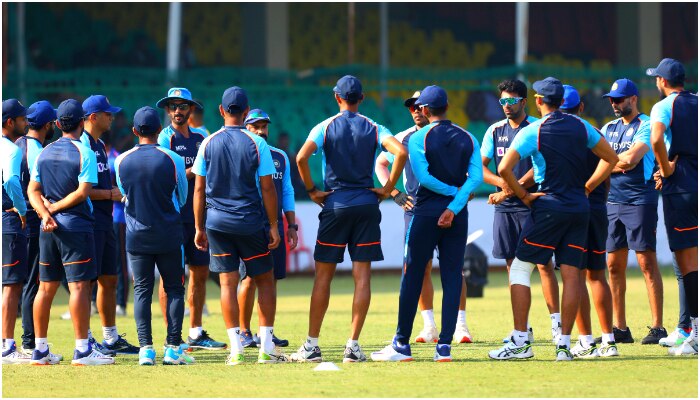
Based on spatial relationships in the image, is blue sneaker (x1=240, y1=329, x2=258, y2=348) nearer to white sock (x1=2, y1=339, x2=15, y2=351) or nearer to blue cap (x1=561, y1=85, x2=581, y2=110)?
white sock (x1=2, y1=339, x2=15, y2=351)

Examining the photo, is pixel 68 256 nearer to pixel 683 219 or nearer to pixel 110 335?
pixel 110 335

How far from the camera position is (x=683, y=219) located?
10.3m

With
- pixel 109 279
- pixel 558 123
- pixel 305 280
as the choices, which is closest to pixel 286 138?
pixel 305 280

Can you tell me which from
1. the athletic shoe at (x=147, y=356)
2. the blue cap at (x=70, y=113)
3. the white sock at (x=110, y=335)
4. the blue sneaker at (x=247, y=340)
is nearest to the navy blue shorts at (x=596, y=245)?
the blue sneaker at (x=247, y=340)

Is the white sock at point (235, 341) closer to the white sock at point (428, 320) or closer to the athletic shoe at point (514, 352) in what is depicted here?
the athletic shoe at point (514, 352)

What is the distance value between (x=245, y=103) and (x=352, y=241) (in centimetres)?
136

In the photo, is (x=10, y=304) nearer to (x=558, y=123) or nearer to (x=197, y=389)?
(x=197, y=389)

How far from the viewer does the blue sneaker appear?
37.2ft

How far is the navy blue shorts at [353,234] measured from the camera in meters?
9.95

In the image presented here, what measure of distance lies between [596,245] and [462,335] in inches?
68.2

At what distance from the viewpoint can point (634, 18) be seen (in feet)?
94.0

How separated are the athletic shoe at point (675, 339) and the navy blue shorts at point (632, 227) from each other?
823 mm

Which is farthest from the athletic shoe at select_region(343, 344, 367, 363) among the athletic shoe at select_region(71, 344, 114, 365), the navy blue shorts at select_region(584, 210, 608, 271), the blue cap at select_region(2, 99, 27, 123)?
the blue cap at select_region(2, 99, 27, 123)

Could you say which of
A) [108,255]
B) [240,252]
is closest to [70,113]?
[108,255]
